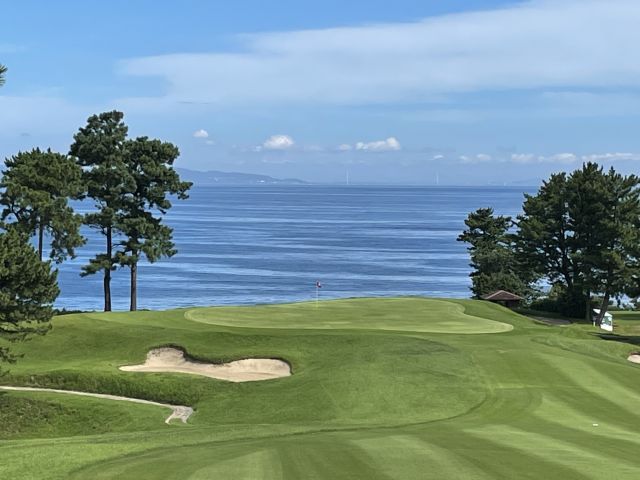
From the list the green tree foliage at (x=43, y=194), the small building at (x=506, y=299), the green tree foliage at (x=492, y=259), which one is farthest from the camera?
the green tree foliage at (x=492, y=259)

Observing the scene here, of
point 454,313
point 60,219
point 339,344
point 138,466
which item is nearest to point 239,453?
point 138,466

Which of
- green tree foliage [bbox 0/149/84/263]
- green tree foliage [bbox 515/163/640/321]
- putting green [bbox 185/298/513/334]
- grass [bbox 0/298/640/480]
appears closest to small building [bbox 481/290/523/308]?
green tree foliage [bbox 515/163/640/321]

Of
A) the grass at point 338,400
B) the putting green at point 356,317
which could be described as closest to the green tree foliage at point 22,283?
the grass at point 338,400

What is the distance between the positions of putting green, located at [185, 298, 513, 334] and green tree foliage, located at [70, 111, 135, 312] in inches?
522

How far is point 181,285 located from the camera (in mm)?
94000

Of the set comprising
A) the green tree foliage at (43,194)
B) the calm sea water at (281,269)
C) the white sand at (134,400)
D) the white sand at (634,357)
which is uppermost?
the green tree foliage at (43,194)

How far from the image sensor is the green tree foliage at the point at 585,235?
55.0 meters

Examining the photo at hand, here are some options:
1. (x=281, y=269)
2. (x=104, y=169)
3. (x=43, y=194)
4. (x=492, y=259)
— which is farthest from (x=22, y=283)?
(x=281, y=269)

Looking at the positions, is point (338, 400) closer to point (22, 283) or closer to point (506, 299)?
point (22, 283)

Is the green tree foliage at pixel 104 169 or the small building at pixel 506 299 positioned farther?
the small building at pixel 506 299

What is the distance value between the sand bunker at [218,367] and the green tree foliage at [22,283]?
457 centimetres

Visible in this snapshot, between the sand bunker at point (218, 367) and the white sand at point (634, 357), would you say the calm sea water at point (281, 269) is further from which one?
the white sand at point (634, 357)

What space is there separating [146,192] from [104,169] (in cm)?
353

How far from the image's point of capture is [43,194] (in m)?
39.3
